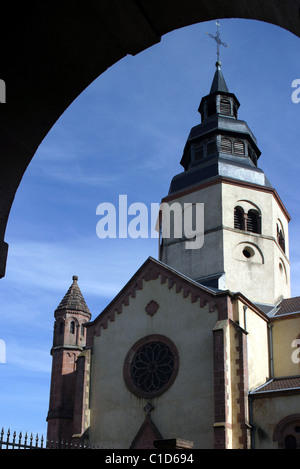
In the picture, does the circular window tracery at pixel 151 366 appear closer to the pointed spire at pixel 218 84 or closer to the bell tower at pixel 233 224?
the bell tower at pixel 233 224

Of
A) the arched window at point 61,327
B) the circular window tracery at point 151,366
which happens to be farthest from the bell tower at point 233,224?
the arched window at point 61,327

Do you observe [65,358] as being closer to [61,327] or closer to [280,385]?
[61,327]

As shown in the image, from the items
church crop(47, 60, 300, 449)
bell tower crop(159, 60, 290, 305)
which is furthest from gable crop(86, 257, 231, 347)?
bell tower crop(159, 60, 290, 305)

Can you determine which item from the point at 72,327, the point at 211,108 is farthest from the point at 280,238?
the point at 72,327

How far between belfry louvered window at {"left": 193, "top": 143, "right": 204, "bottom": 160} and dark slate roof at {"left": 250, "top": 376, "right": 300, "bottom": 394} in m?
13.6

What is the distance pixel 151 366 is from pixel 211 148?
13.6m

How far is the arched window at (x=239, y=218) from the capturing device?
27.9 m

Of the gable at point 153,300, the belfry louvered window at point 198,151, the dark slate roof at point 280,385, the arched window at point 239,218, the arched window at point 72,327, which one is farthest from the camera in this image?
the belfry louvered window at point 198,151

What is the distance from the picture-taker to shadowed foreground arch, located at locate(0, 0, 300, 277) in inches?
117

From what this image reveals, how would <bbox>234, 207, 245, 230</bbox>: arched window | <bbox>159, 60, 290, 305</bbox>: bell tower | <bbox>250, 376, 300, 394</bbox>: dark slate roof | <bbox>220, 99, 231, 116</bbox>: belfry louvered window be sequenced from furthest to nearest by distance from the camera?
<bbox>220, 99, 231, 116</bbox>: belfry louvered window < <bbox>234, 207, 245, 230</bbox>: arched window < <bbox>159, 60, 290, 305</bbox>: bell tower < <bbox>250, 376, 300, 394</bbox>: dark slate roof

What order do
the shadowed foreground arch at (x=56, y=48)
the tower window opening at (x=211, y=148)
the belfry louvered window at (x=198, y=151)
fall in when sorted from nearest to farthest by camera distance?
the shadowed foreground arch at (x=56, y=48), the tower window opening at (x=211, y=148), the belfry louvered window at (x=198, y=151)

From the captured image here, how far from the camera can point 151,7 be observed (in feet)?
9.87

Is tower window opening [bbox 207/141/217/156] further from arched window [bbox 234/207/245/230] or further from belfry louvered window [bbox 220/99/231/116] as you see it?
arched window [bbox 234/207/245/230]
